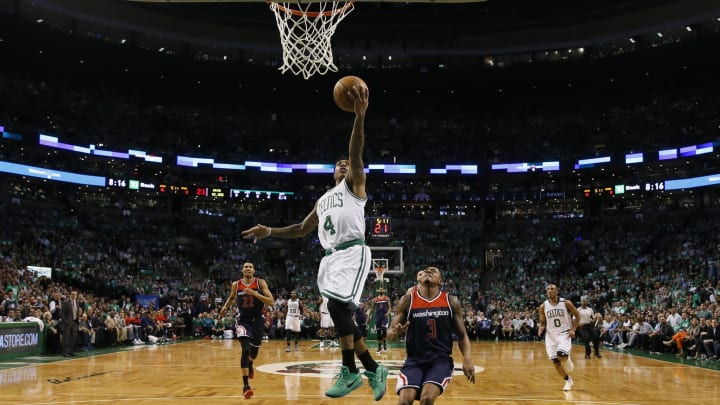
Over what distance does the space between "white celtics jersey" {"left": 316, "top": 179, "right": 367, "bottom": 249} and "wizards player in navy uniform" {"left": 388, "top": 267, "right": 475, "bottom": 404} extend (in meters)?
1.06

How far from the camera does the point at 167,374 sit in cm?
1318

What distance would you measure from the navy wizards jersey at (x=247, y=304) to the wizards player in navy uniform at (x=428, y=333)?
4520 mm

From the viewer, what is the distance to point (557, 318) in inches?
496

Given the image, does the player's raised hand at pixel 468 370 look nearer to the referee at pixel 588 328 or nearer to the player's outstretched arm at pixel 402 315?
the player's outstretched arm at pixel 402 315

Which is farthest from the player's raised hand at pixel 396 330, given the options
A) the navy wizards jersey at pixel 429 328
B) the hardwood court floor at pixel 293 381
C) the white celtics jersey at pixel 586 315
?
the white celtics jersey at pixel 586 315

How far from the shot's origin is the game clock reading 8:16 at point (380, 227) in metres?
28.1

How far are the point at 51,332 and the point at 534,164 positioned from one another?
105 ft

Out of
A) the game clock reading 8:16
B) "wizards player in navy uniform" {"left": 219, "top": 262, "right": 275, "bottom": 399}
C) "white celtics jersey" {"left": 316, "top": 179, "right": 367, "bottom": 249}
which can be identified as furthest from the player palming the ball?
the game clock reading 8:16

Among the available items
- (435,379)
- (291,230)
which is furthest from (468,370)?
(291,230)

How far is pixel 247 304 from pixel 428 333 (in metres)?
4.82

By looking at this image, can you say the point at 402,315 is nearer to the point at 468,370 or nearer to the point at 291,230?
the point at 468,370

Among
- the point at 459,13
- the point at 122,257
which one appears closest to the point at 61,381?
the point at 122,257

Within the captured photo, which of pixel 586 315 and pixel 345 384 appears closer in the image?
pixel 345 384

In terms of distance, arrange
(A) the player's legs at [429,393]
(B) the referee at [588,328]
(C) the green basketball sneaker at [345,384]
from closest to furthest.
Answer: (C) the green basketball sneaker at [345,384], (A) the player's legs at [429,393], (B) the referee at [588,328]
